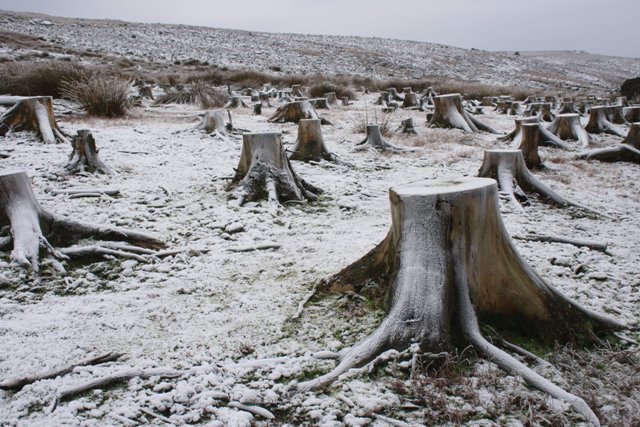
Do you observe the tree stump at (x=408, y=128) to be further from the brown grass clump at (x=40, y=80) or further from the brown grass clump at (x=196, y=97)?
the brown grass clump at (x=40, y=80)

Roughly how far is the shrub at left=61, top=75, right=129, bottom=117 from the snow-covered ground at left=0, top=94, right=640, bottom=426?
10.5 feet

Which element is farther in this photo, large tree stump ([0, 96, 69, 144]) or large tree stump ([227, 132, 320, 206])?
large tree stump ([0, 96, 69, 144])

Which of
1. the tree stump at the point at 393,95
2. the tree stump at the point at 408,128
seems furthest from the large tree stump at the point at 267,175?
the tree stump at the point at 393,95

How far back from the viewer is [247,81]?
A: 61.1 ft

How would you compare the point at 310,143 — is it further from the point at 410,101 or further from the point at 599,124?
the point at 410,101

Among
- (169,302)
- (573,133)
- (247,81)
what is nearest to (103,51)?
(247,81)

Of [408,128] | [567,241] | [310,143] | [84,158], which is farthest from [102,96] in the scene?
[567,241]

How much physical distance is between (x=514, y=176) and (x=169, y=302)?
4241mm

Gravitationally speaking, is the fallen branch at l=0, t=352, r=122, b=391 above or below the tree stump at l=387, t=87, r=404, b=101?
below

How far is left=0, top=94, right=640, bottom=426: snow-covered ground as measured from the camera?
1.92 m

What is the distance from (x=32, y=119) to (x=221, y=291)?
19.4 ft

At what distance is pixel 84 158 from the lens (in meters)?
5.37

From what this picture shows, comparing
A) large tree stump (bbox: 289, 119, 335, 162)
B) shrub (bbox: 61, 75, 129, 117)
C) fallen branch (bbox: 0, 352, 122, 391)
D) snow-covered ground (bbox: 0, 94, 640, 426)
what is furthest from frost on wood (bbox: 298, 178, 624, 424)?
shrub (bbox: 61, 75, 129, 117)

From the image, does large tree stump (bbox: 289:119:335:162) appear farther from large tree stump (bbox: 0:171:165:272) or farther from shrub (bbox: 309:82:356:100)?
shrub (bbox: 309:82:356:100)
